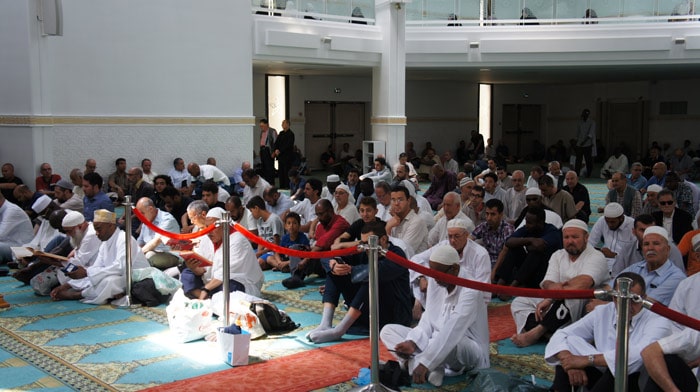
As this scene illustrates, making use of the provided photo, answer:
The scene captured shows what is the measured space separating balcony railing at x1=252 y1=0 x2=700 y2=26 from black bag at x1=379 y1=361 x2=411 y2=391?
1204 centimetres

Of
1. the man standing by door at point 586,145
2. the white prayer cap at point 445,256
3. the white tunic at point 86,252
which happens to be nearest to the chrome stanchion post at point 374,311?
the white prayer cap at point 445,256

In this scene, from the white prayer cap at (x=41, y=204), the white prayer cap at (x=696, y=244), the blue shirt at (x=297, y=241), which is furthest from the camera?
the white prayer cap at (x=41, y=204)

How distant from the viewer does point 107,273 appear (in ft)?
22.8

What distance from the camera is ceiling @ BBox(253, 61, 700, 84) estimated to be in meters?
17.4

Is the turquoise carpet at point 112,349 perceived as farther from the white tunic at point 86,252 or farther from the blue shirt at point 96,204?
the blue shirt at point 96,204

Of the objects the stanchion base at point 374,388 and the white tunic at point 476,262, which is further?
the white tunic at point 476,262

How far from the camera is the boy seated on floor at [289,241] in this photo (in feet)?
26.0

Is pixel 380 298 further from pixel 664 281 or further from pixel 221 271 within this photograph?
pixel 664 281

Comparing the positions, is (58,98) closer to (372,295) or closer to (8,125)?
(8,125)

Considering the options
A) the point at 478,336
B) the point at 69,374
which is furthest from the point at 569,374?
the point at 69,374

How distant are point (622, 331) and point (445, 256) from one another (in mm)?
1424

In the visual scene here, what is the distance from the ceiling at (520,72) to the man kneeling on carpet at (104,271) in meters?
9.48

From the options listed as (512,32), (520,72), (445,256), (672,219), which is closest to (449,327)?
(445,256)

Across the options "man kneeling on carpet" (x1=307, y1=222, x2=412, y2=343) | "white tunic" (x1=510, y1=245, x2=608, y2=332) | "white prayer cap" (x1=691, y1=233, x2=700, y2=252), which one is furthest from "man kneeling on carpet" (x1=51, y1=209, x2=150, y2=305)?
"white prayer cap" (x1=691, y1=233, x2=700, y2=252)
